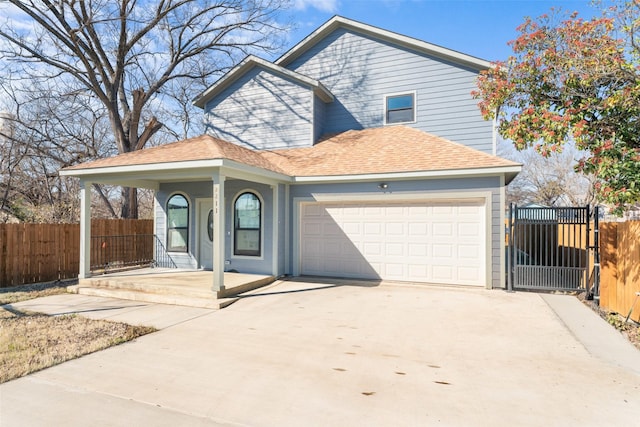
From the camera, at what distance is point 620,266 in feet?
21.7

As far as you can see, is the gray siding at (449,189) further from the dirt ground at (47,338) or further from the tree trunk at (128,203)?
the tree trunk at (128,203)

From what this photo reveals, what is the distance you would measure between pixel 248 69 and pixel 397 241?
8222mm

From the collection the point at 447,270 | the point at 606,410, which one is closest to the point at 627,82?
the point at 447,270

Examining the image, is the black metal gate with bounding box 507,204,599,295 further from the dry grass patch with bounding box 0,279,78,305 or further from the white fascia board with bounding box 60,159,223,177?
the dry grass patch with bounding box 0,279,78,305

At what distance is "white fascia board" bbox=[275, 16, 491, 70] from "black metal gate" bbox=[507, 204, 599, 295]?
4.64m

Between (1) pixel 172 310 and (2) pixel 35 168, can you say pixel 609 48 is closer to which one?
(1) pixel 172 310

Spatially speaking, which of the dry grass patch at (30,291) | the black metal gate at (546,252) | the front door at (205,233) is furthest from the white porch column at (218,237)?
the black metal gate at (546,252)

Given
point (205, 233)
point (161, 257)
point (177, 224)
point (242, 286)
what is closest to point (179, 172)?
point (242, 286)

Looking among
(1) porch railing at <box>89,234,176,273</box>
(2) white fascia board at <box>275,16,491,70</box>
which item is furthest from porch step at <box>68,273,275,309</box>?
(2) white fascia board at <box>275,16,491,70</box>

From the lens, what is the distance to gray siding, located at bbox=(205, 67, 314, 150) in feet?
39.5

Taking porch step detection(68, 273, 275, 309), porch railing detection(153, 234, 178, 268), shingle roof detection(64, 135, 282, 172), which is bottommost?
porch step detection(68, 273, 275, 309)

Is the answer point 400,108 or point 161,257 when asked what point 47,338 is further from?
point 400,108

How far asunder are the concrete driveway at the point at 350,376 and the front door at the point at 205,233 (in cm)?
504

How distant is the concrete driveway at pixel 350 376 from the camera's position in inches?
125
